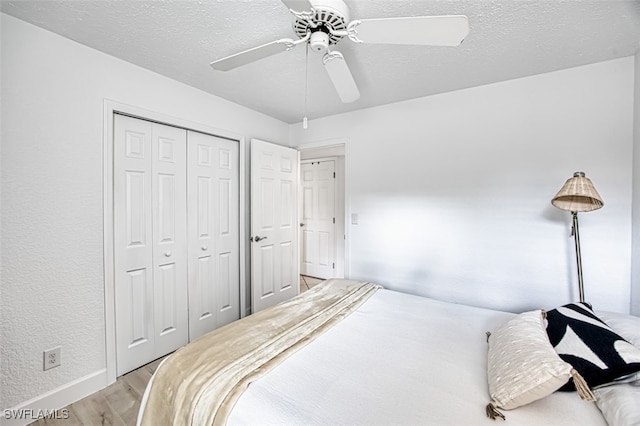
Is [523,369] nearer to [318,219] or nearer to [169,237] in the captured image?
[169,237]

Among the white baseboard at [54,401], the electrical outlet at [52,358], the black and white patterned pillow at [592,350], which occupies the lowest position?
the white baseboard at [54,401]

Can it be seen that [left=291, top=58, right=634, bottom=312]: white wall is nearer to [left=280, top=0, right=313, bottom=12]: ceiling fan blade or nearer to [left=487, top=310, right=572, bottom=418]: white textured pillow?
[left=487, top=310, right=572, bottom=418]: white textured pillow

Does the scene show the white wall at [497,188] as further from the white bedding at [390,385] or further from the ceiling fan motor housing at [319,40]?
the ceiling fan motor housing at [319,40]

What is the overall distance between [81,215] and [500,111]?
10.5 feet

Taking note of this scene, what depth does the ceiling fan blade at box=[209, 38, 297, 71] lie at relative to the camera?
1.24m

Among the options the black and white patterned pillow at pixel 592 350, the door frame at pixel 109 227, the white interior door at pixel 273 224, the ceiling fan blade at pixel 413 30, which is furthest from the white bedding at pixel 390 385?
the white interior door at pixel 273 224

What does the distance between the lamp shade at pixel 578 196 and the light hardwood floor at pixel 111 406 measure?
3.01 meters

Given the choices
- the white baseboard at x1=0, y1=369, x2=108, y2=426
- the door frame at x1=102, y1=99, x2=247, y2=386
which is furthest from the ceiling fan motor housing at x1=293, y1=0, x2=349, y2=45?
the white baseboard at x1=0, y1=369, x2=108, y2=426

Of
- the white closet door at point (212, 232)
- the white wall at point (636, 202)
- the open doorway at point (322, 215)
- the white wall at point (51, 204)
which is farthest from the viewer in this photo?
the open doorway at point (322, 215)

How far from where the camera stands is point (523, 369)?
3.10 ft

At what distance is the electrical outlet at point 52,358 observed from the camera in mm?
1642

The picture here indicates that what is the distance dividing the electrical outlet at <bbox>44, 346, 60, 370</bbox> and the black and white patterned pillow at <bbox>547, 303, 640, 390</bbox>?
8.57ft

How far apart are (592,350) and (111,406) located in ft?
8.25

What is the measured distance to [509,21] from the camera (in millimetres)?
1509
